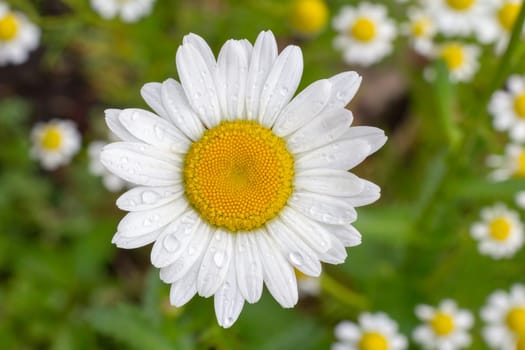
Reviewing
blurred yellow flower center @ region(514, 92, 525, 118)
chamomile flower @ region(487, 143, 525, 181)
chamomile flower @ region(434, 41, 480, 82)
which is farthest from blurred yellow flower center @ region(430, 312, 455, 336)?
chamomile flower @ region(434, 41, 480, 82)

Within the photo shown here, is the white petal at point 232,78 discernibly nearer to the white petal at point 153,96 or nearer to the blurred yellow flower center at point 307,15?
the white petal at point 153,96

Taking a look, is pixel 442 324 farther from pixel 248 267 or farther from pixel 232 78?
pixel 232 78

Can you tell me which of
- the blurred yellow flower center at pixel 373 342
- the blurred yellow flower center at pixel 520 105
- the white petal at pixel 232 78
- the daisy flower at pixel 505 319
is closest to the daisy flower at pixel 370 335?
the blurred yellow flower center at pixel 373 342

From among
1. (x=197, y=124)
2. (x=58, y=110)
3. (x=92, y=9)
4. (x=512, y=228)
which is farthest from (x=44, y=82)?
(x=512, y=228)

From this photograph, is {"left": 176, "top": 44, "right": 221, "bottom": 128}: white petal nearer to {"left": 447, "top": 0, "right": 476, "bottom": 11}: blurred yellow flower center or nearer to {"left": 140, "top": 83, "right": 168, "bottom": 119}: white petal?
{"left": 140, "top": 83, "right": 168, "bottom": 119}: white petal

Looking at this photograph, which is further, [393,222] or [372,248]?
[372,248]

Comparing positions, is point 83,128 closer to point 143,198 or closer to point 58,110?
point 58,110
